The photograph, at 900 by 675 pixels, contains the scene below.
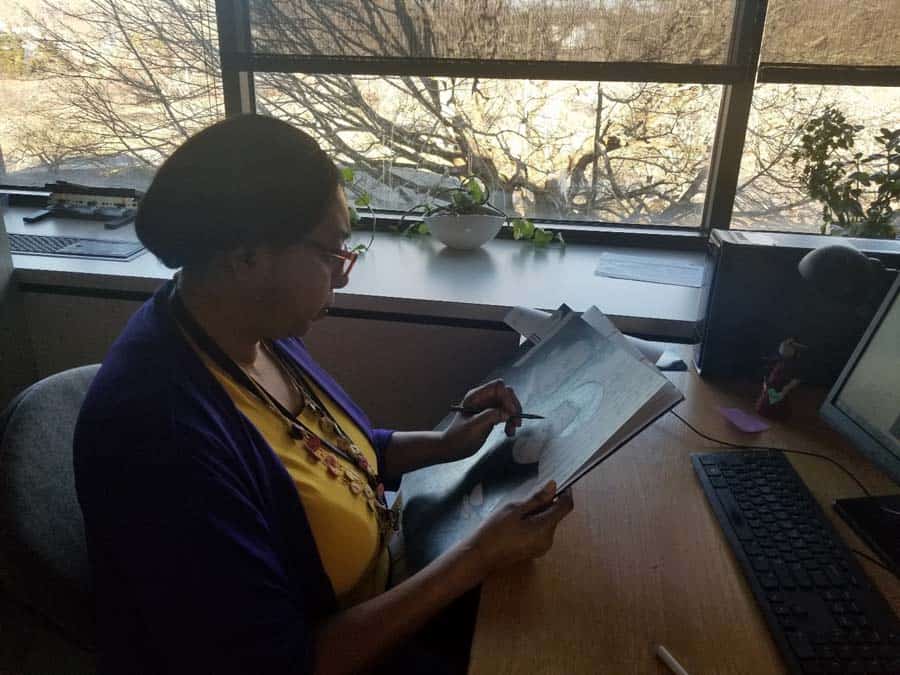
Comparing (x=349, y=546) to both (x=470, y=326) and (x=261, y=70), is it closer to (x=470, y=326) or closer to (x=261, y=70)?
(x=470, y=326)

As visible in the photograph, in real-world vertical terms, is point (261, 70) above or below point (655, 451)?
above

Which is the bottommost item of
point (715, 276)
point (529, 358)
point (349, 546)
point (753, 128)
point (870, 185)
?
point (349, 546)

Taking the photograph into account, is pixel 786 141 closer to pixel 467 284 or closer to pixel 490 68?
pixel 490 68

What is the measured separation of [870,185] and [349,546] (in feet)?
5.11

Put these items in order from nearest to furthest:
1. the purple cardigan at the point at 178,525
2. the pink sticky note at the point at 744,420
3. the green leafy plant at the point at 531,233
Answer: the purple cardigan at the point at 178,525, the pink sticky note at the point at 744,420, the green leafy plant at the point at 531,233

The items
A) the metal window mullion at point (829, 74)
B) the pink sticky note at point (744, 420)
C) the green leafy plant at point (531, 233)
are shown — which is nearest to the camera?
the pink sticky note at point (744, 420)

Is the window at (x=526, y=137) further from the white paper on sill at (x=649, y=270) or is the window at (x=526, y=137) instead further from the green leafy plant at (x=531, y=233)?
the white paper on sill at (x=649, y=270)

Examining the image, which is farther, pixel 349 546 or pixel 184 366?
pixel 349 546

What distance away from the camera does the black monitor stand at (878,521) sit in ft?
2.78

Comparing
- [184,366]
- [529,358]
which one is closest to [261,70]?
[529,358]

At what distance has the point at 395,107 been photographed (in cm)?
202

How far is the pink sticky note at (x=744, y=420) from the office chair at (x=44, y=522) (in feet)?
3.28

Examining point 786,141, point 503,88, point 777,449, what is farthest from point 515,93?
point 777,449

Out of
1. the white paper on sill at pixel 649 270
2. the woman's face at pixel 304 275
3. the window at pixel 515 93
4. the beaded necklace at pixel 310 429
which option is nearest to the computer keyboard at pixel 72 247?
the window at pixel 515 93
